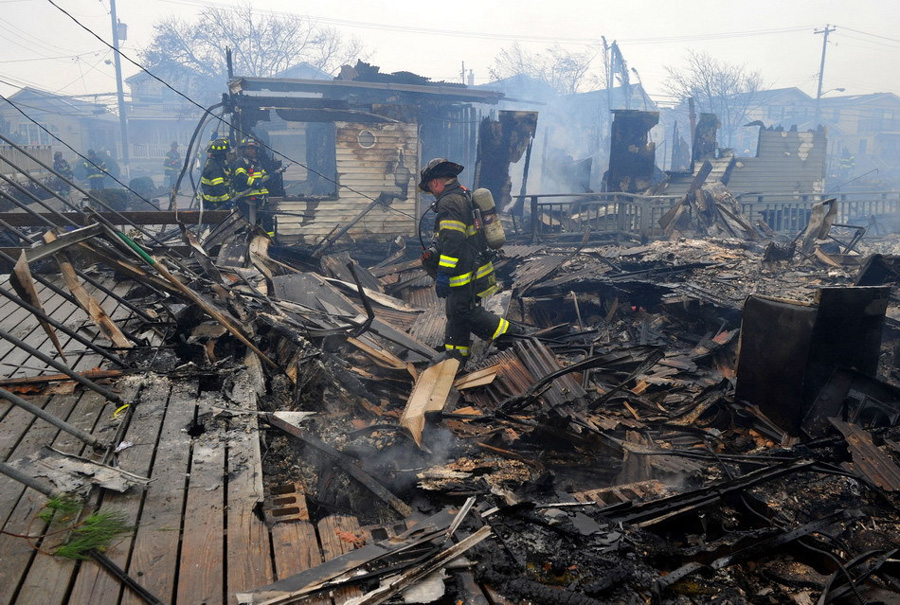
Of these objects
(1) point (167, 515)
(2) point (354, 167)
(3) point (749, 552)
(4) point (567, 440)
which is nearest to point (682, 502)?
(3) point (749, 552)

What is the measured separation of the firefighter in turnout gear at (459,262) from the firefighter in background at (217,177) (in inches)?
243

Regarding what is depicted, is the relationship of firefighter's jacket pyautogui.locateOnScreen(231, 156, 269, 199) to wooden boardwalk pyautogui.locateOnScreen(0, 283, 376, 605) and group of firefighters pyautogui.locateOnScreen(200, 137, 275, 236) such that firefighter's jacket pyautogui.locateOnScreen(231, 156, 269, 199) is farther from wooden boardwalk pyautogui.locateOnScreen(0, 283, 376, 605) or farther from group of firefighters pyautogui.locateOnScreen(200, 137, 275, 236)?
wooden boardwalk pyautogui.locateOnScreen(0, 283, 376, 605)

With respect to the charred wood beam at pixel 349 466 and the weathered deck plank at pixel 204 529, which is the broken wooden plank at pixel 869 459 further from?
the weathered deck plank at pixel 204 529

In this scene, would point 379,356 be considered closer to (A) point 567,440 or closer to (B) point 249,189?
(A) point 567,440

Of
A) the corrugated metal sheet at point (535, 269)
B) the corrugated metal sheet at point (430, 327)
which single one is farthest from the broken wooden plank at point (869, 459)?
the corrugated metal sheet at point (535, 269)

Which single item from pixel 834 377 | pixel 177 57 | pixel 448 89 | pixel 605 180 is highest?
pixel 177 57

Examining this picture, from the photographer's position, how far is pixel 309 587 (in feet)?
7.43

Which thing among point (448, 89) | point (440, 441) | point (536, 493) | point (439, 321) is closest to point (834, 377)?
point (536, 493)

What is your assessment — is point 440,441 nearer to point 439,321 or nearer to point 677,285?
point 439,321

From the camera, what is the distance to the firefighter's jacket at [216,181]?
10.6 meters

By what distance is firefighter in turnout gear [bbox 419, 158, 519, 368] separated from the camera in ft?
19.1

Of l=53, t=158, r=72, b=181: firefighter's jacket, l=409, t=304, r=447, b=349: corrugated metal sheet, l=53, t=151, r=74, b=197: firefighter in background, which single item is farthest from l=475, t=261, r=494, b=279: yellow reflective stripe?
l=53, t=158, r=72, b=181: firefighter's jacket

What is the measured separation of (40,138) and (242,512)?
47707 millimetres

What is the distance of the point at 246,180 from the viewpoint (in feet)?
35.6
